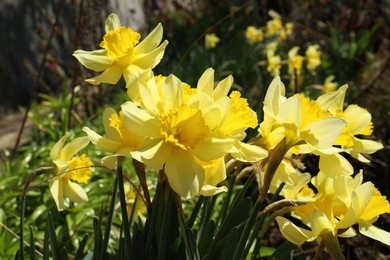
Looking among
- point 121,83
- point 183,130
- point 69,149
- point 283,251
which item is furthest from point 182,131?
point 121,83

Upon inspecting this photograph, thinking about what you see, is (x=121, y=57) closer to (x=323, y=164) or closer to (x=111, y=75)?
(x=111, y=75)

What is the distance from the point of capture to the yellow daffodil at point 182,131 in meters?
0.83

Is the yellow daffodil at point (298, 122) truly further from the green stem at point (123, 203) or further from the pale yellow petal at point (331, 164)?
the green stem at point (123, 203)

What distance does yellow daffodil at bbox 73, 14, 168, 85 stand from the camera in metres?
0.98

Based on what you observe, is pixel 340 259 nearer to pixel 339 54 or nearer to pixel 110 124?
pixel 110 124

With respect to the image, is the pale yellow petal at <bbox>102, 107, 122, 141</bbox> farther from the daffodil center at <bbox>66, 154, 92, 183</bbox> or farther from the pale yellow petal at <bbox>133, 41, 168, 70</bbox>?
the daffodil center at <bbox>66, 154, 92, 183</bbox>

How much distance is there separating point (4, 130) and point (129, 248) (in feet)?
14.4

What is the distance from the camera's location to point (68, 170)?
3.80 ft

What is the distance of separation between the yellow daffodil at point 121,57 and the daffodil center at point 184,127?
0.16 meters

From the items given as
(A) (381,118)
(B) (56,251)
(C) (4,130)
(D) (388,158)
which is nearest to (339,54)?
(A) (381,118)

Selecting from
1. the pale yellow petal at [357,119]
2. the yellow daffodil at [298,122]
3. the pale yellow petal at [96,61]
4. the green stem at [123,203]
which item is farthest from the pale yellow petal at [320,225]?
the pale yellow petal at [96,61]

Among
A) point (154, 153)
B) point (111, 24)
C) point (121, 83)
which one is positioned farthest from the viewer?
point (121, 83)

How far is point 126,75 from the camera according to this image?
98cm

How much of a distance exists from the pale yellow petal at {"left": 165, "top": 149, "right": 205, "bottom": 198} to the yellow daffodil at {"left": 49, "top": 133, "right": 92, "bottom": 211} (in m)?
0.35
